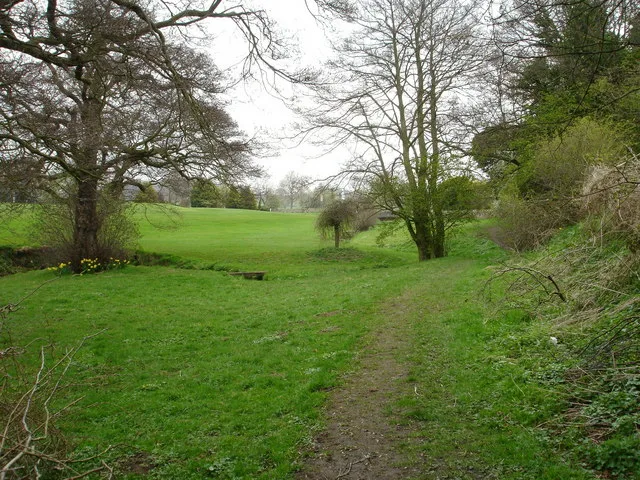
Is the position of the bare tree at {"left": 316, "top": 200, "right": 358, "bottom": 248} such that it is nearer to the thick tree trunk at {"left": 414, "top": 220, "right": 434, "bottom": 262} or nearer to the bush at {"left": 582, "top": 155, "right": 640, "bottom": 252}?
the thick tree trunk at {"left": 414, "top": 220, "right": 434, "bottom": 262}

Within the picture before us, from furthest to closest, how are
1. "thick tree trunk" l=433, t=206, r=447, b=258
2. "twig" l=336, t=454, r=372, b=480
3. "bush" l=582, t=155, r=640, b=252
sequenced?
"thick tree trunk" l=433, t=206, r=447, b=258 < "bush" l=582, t=155, r=640, b=252 < "twig" l=336, t=454, r=372, b=480

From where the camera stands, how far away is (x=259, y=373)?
7.31 metres

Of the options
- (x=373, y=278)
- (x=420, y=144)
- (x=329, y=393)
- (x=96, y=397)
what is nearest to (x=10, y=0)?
(x=96, y=397)

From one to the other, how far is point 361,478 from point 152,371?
4.78 meters

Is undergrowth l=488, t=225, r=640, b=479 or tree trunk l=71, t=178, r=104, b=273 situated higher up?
tree trunk l=71, t=178, r=104, b=273

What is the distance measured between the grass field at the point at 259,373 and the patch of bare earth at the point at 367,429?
19cm

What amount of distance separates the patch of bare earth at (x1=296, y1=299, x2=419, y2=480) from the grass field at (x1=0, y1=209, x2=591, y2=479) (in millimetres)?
185

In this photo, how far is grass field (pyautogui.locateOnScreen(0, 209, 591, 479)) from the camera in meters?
4.60

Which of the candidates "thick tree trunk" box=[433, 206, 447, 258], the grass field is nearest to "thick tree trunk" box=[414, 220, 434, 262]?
"thick tree trunk" box=[433, 206, 447, 258]

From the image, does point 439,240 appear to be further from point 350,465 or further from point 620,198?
point 350,465

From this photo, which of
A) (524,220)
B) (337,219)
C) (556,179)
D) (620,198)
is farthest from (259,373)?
(337,219)

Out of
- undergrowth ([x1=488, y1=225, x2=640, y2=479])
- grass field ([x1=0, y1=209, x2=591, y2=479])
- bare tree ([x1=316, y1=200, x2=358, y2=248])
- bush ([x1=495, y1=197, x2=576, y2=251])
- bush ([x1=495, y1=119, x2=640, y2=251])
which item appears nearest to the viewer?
undergrowth ([x1=488, y1=225, x2=640, y2=479])

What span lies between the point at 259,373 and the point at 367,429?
2.68 meters

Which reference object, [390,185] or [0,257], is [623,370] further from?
[0,257]
